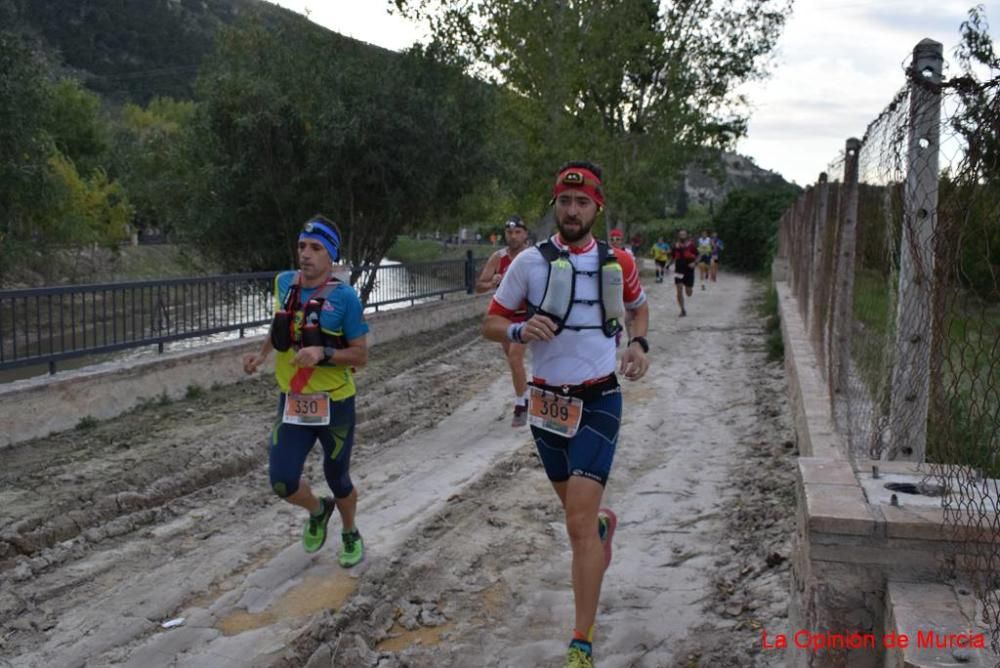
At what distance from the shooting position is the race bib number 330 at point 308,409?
17.5ft

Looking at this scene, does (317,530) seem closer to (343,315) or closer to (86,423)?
(343,315)

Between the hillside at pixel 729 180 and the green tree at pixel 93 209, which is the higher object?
the hillside at pixel 729 180

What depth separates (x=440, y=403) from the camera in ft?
35.0

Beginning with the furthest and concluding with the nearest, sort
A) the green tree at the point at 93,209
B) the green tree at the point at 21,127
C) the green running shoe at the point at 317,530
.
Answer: the green tree at the point at 93,209, the green tree at the point at 21,127, the green running shoe at the point at 317,530

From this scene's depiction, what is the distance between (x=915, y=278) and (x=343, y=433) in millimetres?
3143

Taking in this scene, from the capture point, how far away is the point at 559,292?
4.24 metres

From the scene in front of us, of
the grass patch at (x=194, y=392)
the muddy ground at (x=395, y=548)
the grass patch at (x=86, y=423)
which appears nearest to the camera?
the muddy ground at (x=395, y=548)

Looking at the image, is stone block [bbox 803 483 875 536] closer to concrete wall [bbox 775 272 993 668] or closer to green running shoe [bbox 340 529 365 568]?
concrete wall [bbox 775 272 993 668]

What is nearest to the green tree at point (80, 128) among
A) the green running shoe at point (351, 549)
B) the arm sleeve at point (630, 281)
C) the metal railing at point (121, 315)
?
the metal railing at point (121, 315)

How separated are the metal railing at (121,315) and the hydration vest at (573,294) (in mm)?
6456

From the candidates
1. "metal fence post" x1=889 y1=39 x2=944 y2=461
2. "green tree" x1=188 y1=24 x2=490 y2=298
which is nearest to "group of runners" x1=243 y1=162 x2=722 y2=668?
"metal fence post" x1=889 y1=39 x2=944 y2=461

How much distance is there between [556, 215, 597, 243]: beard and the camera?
4332 mm

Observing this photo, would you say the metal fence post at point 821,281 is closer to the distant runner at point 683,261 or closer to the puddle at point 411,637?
the puddle at point 411,637

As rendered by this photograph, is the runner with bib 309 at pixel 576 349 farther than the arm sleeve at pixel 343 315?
No
